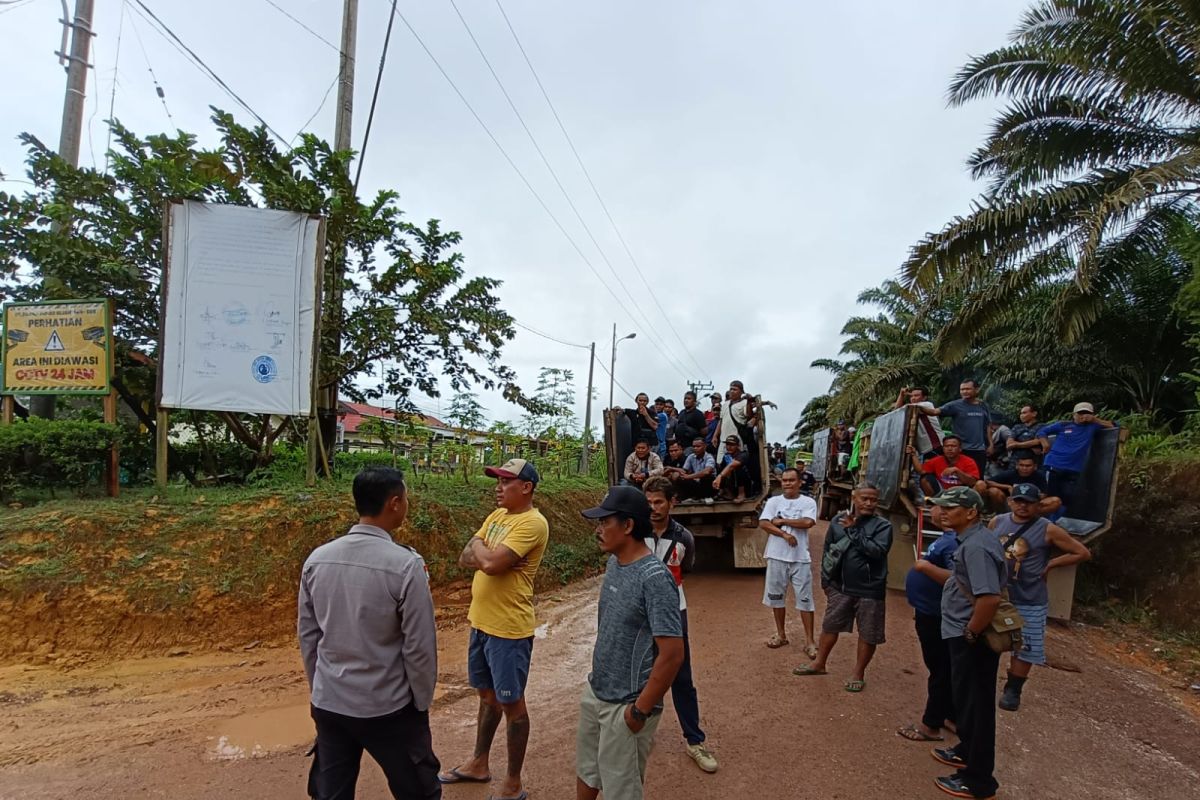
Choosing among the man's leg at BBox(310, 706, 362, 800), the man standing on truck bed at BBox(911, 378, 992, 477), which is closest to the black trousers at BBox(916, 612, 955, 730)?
the man's leg at BBox(310, 706, 362, 800)

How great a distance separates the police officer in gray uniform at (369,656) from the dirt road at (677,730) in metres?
1.08

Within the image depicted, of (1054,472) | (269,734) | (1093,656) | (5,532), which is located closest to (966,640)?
(1093,656)

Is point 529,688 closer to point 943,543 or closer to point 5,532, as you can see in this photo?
point 943,543

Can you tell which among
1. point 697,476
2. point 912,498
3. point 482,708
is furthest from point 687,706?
point 912,498

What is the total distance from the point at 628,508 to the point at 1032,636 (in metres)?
3.80

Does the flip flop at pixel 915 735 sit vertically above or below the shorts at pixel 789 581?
below

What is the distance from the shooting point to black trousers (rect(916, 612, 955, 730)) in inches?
159

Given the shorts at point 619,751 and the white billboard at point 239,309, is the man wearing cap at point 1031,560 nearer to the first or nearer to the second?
the shorts at point 619,751

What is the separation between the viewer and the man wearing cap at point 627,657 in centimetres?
242

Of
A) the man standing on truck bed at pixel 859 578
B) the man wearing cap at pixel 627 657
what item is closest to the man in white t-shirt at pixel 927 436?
the man standing on truck bed at pixel 859 578

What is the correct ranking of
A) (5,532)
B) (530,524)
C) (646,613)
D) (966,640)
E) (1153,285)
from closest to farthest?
(646,613) → (530,524) → (966,640) → (5,532) → (1153,285)

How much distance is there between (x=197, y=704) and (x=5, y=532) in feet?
9.04

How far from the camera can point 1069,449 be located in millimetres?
7059

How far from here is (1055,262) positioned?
29.0 feet
